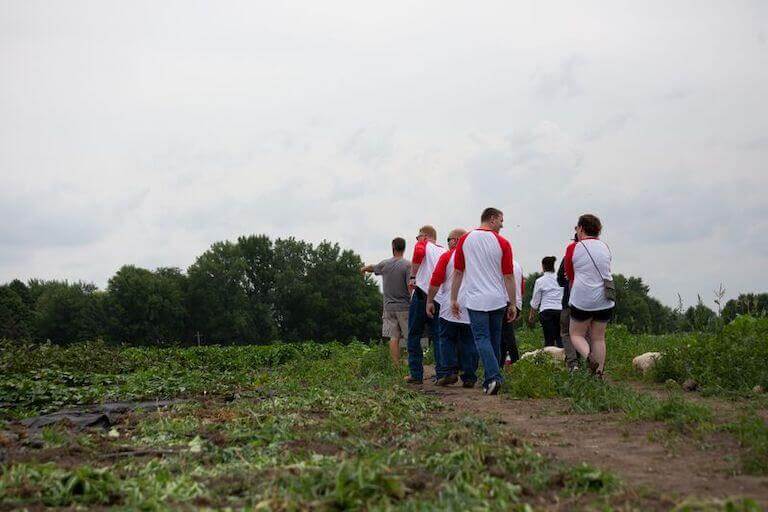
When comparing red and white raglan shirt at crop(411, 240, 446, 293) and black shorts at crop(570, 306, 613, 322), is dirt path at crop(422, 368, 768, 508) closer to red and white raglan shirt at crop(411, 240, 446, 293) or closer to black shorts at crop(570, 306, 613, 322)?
black shorts at crop(570, 306, 613, 322)

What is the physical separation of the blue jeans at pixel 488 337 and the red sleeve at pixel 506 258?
46cm

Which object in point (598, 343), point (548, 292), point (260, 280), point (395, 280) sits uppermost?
point (260, 280)

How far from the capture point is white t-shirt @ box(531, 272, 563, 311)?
12938 mm

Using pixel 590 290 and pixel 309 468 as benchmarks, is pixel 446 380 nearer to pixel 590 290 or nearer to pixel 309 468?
pixel 590 290

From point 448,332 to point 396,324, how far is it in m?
1.93

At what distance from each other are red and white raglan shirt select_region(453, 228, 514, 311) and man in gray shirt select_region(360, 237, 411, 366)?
2568mm

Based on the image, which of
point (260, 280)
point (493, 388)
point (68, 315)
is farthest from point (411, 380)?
point (68, 315)

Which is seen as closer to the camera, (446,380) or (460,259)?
(460,259)

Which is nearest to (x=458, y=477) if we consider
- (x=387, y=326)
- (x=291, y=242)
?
(x=387, y=326)

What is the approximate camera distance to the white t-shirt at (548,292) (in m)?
12.9

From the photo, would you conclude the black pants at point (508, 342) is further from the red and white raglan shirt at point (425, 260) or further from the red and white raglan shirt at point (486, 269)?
the red and white raglan shirt at point (486, 269)

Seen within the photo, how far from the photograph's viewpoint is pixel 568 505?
3.70 meters

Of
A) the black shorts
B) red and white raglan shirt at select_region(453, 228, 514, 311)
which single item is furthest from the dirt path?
the black shorts

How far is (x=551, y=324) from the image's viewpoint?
1369 centimetres
